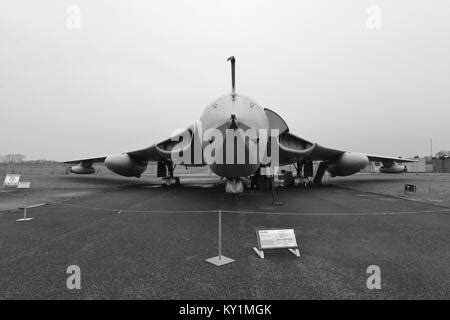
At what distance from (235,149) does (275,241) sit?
466cm

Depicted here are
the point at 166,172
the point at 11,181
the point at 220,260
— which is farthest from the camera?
the point at 166,172

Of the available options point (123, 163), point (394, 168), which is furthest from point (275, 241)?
point (394, 168)

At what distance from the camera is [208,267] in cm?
375

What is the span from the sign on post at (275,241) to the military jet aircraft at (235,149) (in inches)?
175

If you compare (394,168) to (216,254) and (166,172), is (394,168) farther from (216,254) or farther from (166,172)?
(216,254)

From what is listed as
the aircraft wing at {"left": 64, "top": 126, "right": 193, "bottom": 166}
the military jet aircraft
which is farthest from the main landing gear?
the aircraft wing at {"left": 64, "top": 126, "right": 193, "bottom": 166}

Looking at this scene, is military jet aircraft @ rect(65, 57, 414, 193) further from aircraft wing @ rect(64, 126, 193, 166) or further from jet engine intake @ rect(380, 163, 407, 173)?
jet engine intake @ rect(380, 163, 407, 173)

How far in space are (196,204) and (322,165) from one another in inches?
532

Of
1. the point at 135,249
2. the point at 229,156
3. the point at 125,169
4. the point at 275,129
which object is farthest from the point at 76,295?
the point at 125,169

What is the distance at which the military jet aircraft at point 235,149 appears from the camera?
27.9ft

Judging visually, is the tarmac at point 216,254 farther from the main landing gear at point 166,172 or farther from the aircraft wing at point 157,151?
the main landing gear at point 166,172

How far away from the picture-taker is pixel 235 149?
28.2 feet

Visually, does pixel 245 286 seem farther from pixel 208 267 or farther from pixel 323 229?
pixel 323 229

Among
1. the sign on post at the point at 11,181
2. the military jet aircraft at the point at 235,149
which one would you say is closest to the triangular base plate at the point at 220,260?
the military jet aircraft at the point at 235,149
